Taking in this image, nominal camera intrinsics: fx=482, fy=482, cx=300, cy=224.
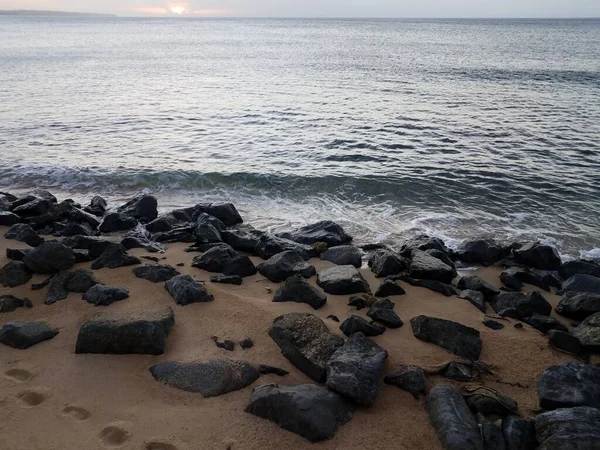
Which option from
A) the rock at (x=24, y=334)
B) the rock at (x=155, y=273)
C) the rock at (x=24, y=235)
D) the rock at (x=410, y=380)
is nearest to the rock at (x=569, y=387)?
the rock at (x=410, y=380)

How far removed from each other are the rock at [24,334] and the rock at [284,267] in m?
3.56

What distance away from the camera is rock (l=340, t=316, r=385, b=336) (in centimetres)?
650

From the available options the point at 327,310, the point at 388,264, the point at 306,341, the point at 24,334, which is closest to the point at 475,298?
the point at 388,264

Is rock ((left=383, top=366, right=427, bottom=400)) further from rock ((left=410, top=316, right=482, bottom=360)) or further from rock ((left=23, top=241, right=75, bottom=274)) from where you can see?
rock ((left=23, top=241, right=75, bottom=274))

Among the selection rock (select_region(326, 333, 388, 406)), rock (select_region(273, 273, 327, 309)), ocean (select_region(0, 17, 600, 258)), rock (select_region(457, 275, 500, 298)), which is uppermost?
rock (select_region(326, 333, 388, 406))

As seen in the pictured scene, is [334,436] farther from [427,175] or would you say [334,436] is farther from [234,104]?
[234,104]

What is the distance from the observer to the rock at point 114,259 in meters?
8.58

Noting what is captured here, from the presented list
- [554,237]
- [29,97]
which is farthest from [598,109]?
[29,97]

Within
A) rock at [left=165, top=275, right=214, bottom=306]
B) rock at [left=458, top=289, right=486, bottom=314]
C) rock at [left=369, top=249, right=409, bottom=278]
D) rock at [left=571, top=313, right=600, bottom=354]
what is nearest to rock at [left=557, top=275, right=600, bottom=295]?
rock at [left=571, top=313, right=600, bottom=354]

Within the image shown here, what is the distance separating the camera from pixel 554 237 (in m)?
11.6

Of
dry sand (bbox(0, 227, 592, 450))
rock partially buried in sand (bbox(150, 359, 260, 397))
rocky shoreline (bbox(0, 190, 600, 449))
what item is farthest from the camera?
rock partially buried in sand (bbox(150, 359, 260, 397))

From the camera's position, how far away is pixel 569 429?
4.45 m

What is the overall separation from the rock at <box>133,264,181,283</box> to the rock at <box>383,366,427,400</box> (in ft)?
13.7

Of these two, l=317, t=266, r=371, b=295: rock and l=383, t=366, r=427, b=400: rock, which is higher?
l=383, t=366, r=427, b=400: rock
